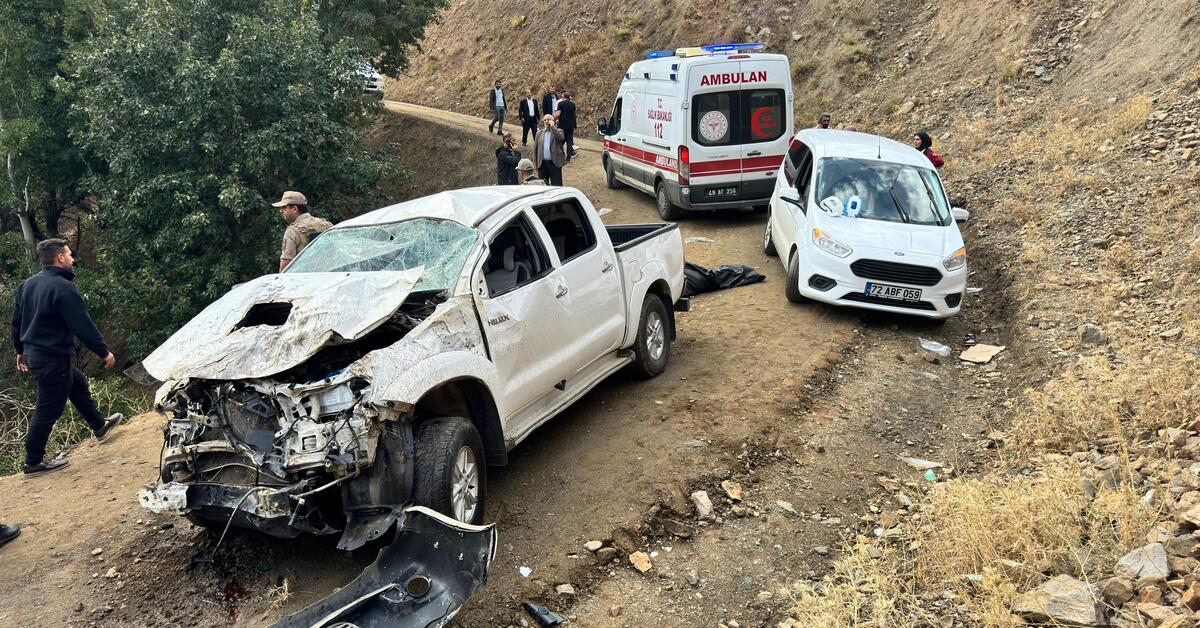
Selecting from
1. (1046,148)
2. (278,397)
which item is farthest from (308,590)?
(1046,148)

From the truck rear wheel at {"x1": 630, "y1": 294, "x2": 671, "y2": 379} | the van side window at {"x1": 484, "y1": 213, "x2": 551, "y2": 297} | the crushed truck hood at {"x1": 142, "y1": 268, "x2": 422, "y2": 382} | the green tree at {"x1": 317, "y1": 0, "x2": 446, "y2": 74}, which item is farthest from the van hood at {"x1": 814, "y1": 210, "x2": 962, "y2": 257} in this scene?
the green tree at {"x1": 317, "y1": 0, "x2": 446, "y2": 74}

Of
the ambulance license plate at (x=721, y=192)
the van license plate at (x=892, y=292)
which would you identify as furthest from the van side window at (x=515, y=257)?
the ambulance license plate at (x=721, y=192)

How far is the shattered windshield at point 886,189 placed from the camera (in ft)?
31.8

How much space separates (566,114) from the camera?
63.1ft

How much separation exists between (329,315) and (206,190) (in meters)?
10.8

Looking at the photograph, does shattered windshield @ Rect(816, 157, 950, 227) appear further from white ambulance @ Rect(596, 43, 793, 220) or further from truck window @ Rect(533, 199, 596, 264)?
truck window @ Rect(533, 199, 596, 264)

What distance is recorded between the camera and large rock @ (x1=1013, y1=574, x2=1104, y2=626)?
362cm

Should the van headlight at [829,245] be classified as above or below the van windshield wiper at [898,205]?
below

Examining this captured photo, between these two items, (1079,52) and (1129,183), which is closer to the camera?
(1129,183)

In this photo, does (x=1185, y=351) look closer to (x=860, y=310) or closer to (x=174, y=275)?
(x=860, y=310)

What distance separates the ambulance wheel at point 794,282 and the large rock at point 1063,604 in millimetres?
5876

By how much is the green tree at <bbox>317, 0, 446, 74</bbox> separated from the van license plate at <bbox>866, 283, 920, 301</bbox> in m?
14.2

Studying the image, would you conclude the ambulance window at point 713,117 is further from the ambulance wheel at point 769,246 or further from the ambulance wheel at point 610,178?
the ambulance wheel at point 610,178

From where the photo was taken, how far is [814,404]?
23.0ft
